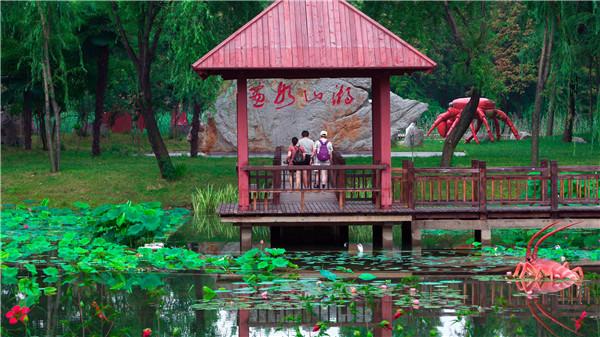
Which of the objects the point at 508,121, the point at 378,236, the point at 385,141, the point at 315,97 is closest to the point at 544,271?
the point at 385,141

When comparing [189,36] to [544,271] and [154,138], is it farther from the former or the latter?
→ [544,271]

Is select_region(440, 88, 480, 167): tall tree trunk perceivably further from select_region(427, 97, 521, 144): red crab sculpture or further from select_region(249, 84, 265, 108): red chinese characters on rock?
select_region(427, 97, 521, 144): red crab sculpture

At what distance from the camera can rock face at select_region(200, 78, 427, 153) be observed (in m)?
39.5

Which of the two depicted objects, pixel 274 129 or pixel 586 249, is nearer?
pixel 586 249

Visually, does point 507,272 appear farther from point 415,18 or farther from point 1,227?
point 415,18

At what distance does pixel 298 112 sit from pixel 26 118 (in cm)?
943

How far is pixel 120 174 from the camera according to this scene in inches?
1297

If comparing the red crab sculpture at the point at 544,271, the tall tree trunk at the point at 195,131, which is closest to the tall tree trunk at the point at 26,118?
the tall tree trunk at the point at 195,131

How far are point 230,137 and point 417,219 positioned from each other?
63.2 feet

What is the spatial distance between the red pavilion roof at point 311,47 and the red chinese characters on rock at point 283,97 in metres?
16.4

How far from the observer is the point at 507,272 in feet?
58.6

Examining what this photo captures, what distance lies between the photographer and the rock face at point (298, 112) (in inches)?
1554

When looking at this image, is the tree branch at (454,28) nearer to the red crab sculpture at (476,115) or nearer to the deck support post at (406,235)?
the deck support post at (406,235)

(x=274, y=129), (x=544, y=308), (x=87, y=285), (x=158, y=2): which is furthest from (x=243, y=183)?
(x=274, y=129)
